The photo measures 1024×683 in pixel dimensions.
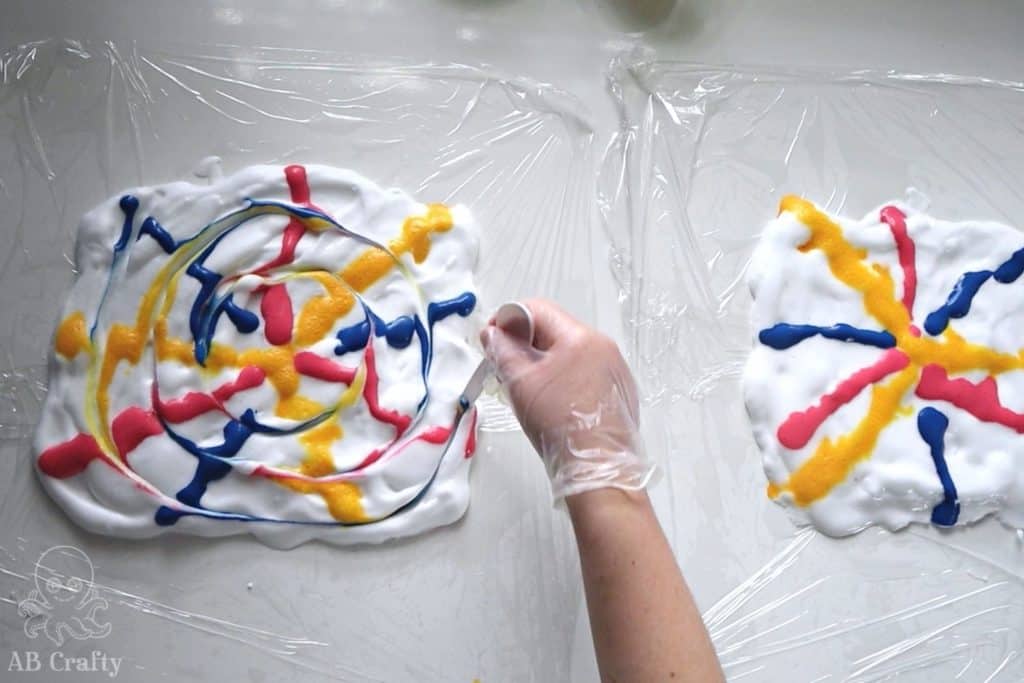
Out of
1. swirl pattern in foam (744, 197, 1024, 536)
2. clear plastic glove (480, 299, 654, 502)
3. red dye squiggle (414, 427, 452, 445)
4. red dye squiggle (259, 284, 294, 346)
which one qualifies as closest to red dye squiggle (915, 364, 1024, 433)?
swirl pattern in foam (744, 197, 1024, 536)

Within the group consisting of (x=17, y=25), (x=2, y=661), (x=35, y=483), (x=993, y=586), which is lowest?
(x=993, y=586)

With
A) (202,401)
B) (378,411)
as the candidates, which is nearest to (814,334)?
(378,411)

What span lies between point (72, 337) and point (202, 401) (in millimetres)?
116

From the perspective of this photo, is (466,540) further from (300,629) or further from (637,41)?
(637,41)

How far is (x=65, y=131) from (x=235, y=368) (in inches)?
10.2

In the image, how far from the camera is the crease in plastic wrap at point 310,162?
651mm

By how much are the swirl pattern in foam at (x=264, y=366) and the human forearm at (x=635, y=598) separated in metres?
0.15

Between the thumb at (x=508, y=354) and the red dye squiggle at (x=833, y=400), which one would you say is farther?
the red dye squiggle at (x=833, y=400)

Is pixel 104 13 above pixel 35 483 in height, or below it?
above

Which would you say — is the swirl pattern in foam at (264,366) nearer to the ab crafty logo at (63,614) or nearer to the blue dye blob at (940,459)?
the ab crafty logo at (63,614)

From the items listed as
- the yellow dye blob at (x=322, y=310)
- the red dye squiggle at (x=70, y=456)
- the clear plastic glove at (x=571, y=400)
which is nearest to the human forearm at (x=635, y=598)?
the clear plastic glove at (x=571, y=400)

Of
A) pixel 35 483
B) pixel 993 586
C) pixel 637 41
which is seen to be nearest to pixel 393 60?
pixel 637 41

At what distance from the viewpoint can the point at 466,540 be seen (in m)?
0.68

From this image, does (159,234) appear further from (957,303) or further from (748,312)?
(957,303)
